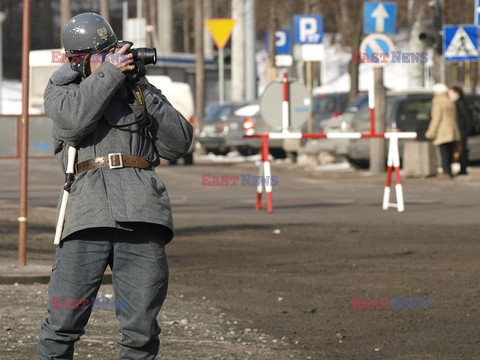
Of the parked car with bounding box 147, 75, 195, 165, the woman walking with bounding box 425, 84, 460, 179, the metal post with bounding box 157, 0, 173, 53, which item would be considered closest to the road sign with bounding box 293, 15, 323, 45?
the parked car with bounding box 147, 75, 195, 165

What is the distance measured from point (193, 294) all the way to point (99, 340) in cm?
235

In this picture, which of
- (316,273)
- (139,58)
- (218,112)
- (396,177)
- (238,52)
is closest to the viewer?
(139,58)

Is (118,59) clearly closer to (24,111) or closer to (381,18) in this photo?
(24,111)

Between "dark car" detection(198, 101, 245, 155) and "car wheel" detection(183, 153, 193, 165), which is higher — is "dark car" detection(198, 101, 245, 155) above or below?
above

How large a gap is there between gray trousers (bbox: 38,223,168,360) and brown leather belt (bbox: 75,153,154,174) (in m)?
0.23

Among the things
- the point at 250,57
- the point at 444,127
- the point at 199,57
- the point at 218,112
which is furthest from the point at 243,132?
the point at 199,57

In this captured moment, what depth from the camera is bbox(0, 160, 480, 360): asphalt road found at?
8242 mm

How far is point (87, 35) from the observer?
19.0 feet

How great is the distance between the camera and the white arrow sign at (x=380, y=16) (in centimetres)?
2552

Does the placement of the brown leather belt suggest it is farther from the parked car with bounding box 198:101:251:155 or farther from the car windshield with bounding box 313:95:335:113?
the parked car with bounding box 198:101:251:155

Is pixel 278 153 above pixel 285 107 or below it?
above

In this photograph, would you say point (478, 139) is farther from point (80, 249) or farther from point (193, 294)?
point (80, 249)

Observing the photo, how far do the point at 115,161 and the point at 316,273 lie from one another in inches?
242

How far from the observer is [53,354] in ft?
18.7
